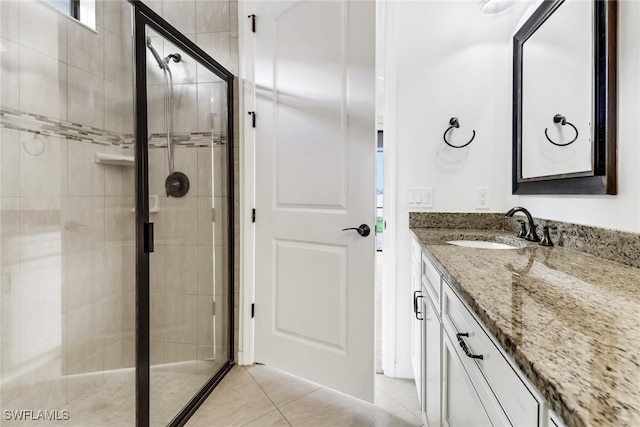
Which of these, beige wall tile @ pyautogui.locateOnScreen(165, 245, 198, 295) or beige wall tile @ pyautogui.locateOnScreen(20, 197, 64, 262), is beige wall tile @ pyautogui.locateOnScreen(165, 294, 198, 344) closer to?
beige wall tile @ pyautogui.locateOnScreen(165, 245, 198, 295)

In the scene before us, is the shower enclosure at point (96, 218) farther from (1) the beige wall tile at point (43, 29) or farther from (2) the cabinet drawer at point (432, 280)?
(2) the cabinet drawer at point (432, 280)

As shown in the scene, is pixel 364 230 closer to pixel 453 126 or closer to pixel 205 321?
pixel 453 126

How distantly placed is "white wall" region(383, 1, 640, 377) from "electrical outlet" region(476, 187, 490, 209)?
0.08 feet

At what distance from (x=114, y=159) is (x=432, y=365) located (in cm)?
168

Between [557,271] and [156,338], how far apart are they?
164 centimetres

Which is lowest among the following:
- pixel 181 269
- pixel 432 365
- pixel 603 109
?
pixel 432 365

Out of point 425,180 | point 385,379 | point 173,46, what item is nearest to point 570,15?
point 425,180

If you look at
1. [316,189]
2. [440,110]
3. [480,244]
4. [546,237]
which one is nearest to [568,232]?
[546,237]

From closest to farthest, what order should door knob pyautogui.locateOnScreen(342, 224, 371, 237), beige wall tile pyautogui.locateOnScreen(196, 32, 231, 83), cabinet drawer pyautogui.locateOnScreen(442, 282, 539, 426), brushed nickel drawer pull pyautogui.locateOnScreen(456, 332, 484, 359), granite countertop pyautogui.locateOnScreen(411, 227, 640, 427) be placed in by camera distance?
1. granite countertop pyautogui.locateOnScreen(411, 227, 640, 427)
2. cabinet drawer pyautogui.locateOnScreen(442, 282, 539, 426)
3. brushed nickel drawer pull pyautogui.locateOnScreen(456, 332, 484, 359)
4. door knob pyautogui.locateOnScreen(342, 224, 371, 237)
5. beige wall tile pyautogui.locateOnScreen(196, 32, 231, 83)

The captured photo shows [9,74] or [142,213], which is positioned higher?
Answer: [9,74]

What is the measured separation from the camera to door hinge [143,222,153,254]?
1461mm

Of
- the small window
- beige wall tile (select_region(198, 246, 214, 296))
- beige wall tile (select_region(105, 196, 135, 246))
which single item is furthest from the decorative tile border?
beige wall tile (select_region(198, 246, 214, 296))

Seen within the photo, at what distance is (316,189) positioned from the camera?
193cm

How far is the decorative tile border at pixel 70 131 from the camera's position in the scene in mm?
1360
